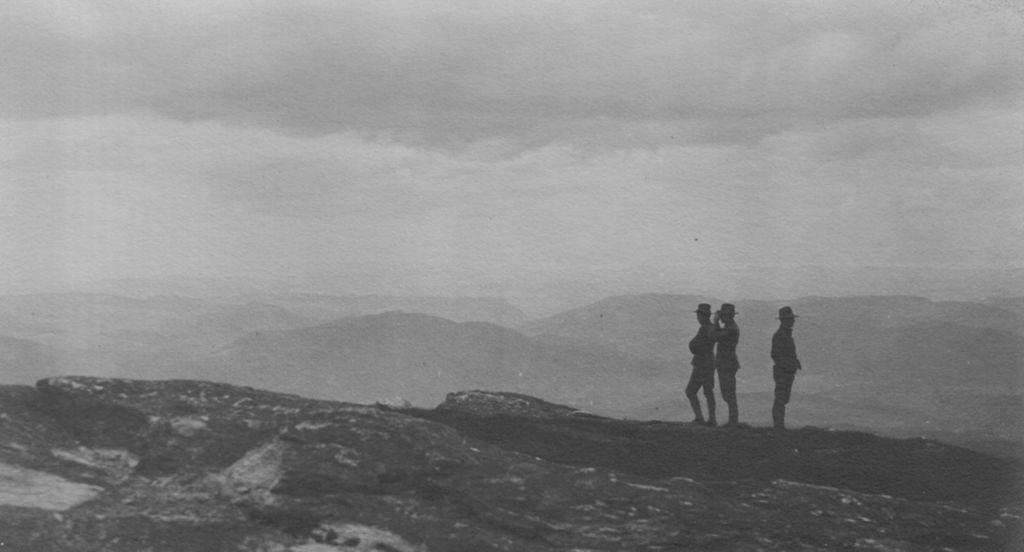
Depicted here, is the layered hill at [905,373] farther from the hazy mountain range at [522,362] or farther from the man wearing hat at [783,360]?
the man wearing hat at [783,360]

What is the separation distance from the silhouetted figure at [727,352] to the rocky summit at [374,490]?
3054mm

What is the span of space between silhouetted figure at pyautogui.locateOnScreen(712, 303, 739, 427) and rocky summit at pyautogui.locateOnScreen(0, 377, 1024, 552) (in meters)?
3.05

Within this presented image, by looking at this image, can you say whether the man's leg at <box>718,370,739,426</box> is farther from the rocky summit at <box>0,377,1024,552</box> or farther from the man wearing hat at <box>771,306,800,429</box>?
the rocky summit at <box>0,377,1024,552</box>

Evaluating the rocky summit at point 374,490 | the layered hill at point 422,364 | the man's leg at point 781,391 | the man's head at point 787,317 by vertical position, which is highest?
the man's head at point 787,317

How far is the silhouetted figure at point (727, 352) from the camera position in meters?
14.7

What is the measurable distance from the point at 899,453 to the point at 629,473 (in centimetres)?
470

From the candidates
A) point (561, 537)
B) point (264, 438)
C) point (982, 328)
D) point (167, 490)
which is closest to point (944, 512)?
point (561, 537)

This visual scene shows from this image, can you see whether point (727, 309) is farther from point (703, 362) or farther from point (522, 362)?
point (522, 362)

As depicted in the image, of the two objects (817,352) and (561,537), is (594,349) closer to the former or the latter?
(817,352)

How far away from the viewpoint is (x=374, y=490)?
30.5 ft

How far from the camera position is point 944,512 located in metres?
10.4

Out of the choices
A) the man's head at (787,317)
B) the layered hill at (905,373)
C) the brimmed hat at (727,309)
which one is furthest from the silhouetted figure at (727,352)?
the layered hill at (905,373)

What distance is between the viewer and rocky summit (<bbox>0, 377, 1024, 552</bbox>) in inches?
340

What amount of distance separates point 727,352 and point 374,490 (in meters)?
7.57
